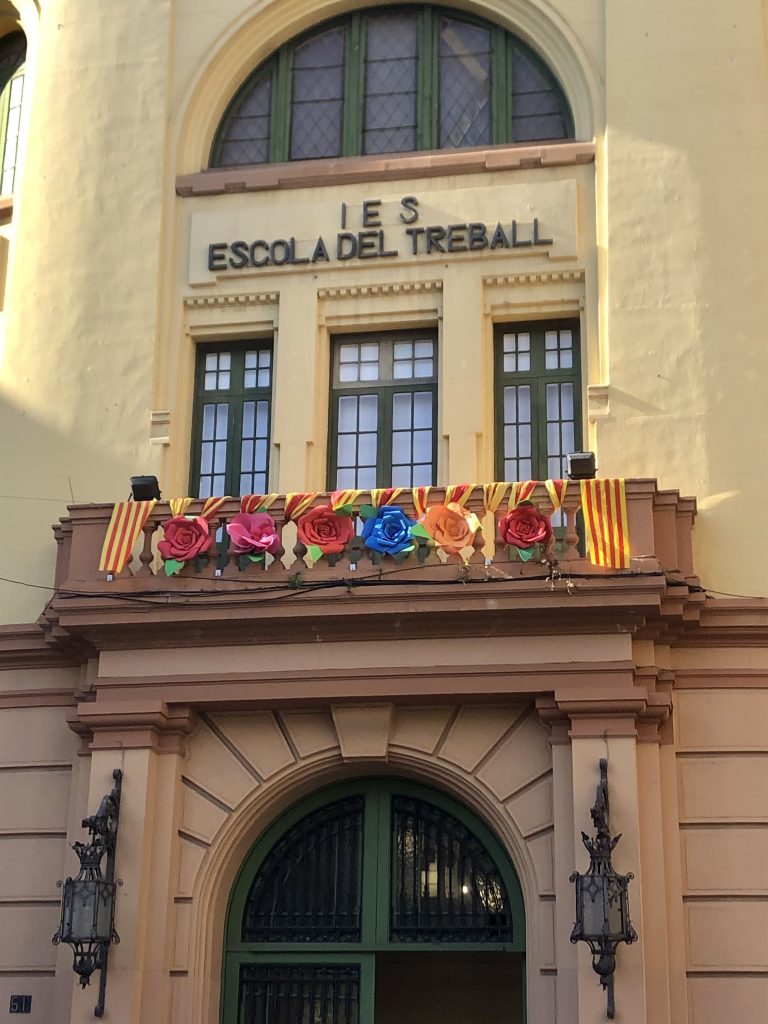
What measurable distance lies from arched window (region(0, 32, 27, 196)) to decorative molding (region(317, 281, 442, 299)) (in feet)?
16.5

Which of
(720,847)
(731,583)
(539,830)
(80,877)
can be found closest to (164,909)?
(80,877)

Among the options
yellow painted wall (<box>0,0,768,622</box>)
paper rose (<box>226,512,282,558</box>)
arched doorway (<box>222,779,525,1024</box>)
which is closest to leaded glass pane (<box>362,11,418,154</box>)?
yellow painted wall (<box>0,0,768,622</box>)

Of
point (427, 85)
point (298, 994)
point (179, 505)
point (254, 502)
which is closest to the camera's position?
point (298, 994)

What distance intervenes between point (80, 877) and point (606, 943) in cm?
506

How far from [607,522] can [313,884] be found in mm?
4830

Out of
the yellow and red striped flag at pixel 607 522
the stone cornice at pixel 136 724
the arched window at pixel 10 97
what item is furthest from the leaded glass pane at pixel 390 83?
the stone cornice at pixel 136 724

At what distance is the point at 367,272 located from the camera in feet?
62.6

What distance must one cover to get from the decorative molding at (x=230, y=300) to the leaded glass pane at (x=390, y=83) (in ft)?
7.83

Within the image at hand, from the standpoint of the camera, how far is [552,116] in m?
19.8

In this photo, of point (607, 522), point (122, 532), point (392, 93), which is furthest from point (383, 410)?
point (392, 93)

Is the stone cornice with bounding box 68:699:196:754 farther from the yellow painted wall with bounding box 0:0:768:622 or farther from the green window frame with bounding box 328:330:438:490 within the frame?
the green window frame with bounding box 328:330:438:490

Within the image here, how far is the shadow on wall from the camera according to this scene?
18.4 metres

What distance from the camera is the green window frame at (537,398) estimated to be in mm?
18438

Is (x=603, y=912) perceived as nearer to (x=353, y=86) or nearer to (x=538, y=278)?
Answer: (x=538, y=278)
